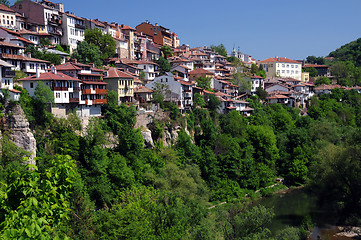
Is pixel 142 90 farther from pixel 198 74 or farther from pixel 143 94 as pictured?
pixel 198 74

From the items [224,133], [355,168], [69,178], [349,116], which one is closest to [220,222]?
[355,168]

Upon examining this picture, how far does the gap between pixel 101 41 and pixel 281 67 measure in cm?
5681

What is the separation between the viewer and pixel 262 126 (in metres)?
55.0

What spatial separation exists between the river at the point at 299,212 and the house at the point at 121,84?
20215 mm

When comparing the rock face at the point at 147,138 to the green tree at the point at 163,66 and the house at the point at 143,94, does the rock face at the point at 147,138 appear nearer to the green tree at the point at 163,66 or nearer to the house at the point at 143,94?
the house at the point at 143,94

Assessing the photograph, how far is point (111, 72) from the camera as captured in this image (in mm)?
43750

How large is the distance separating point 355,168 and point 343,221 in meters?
5.58

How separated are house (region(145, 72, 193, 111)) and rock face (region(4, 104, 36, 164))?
23.2 m

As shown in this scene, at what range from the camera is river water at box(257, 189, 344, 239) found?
34.8 meters

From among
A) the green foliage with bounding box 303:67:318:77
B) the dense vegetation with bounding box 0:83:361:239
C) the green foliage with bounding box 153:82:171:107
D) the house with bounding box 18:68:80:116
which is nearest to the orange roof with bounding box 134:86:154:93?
the green foliage with bounding box 153:82:171:107

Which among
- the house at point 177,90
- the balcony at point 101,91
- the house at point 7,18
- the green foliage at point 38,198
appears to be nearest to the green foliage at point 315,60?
the house at point 177,90

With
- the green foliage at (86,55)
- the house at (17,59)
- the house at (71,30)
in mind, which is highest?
the house at (71,30)

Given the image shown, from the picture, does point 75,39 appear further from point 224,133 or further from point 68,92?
Answer: point 224,133

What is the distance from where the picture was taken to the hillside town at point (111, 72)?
118ft
